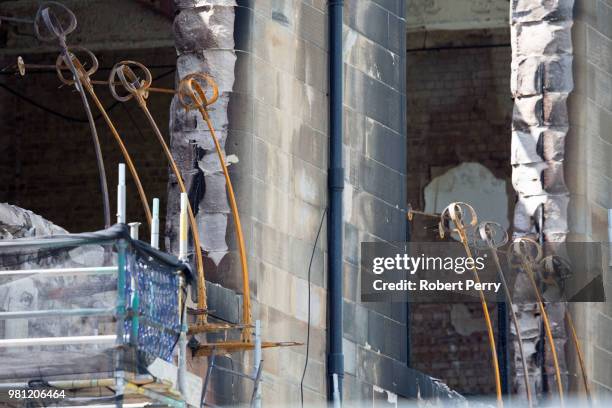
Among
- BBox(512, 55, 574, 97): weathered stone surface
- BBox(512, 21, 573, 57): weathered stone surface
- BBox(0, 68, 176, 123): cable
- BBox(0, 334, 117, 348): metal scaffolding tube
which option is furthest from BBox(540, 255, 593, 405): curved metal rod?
BBox(0, 68, 176, 123): cable

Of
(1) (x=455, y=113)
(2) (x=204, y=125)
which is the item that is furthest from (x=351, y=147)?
(1) (x=455, y=113)

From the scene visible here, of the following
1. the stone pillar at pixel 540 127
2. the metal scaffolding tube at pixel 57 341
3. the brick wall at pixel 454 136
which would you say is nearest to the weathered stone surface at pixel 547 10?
the stone pillar at pixel 540 127

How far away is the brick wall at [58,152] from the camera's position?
23.7 m

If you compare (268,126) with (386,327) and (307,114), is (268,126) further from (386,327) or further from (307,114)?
(386,327)

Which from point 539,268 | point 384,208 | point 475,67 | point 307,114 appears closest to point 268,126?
point 307,114

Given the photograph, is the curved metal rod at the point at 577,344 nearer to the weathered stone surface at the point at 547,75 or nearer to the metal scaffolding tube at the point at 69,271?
the weathered stone surface at the point at 547,75

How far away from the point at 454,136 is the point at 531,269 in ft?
24.8

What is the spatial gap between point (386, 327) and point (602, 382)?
216cm

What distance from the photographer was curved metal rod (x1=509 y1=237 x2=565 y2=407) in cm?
1644

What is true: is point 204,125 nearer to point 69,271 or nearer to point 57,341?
point 69,271

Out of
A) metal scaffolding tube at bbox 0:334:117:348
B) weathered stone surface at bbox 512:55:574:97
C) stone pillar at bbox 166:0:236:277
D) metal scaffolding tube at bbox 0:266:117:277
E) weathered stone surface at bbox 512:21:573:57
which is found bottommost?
metal scaffolding tube at bbox 0:334:117:348

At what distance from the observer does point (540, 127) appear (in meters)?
17.2

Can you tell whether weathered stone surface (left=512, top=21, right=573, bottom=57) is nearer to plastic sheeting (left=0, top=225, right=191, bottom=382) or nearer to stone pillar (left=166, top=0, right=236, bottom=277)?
stone pillar (left=166, top=0, right=236, bottom=277)

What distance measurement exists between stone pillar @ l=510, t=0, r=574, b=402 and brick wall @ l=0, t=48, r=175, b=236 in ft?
23.6
